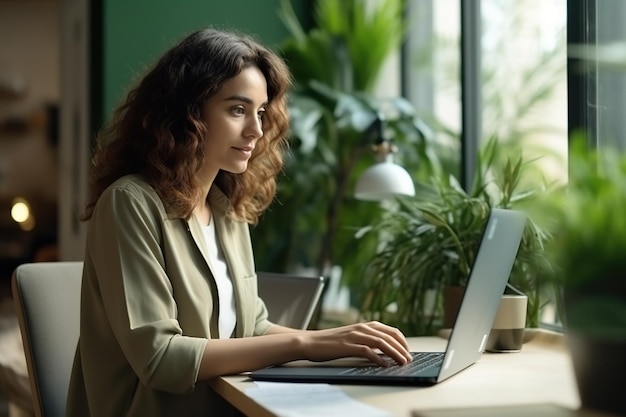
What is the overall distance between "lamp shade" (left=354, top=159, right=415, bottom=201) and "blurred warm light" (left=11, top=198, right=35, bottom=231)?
579 cm

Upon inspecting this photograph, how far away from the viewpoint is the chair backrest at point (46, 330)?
2.05 meters

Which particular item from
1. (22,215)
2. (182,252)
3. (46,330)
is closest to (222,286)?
(182,252)

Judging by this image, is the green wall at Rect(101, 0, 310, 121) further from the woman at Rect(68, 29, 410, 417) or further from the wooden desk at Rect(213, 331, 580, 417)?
the wooden desk at Rect(213, 331, 580, 417)

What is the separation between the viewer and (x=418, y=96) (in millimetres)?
4227

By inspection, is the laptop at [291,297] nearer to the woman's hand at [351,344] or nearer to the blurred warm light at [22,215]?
the woman's hand at [351,344]

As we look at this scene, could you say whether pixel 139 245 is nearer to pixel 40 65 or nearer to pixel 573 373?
pixel 573 373

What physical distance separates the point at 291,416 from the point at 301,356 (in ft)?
1.27

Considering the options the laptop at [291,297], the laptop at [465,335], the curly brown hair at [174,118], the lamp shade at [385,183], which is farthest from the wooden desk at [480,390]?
the lamp shade at [385,183]

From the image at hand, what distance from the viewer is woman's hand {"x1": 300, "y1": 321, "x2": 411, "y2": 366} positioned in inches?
66.5

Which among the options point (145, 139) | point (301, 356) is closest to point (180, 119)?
point (145, 139)

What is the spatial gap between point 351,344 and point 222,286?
1.41 feet

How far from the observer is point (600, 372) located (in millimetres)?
1243

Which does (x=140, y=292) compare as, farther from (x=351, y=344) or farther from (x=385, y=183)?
(x=385, y=183)

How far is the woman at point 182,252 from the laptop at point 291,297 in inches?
9.9
